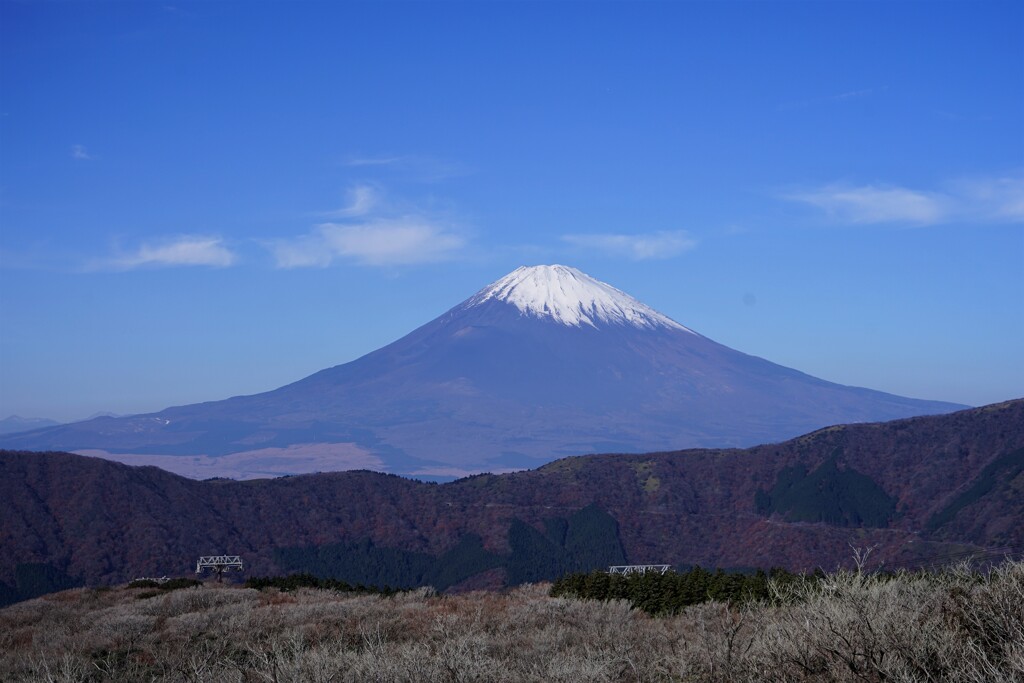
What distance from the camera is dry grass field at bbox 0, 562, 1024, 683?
9.94 m

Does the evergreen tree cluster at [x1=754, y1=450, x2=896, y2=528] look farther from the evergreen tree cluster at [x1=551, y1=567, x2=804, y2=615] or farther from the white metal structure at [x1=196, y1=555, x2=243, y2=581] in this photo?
the evergreen tree cluster at [x1=551, y1=567, x2=804, y2=615]

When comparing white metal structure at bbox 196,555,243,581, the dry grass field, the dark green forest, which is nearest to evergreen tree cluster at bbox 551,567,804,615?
the dry grass field

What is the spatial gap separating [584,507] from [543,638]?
191 feet

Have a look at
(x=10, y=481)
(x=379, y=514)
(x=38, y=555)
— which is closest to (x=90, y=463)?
(x=10, y=481)

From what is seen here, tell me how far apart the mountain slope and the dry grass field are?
40.0 m

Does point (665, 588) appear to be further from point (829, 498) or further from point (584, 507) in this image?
point (829, 498)

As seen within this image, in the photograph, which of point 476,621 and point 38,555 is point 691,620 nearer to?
point 476,621

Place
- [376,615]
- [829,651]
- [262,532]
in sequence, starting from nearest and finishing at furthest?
1. [829,651]
2. [376,615]
3. [262,532]

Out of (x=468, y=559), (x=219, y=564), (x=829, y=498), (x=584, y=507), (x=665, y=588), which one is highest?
(x=665, y=588)

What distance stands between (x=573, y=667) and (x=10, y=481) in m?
64.6

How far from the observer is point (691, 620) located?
1745 centimetres

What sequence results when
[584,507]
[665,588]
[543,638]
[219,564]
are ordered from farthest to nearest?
[584,507] → [219,564] → [665,588] → [543,638]

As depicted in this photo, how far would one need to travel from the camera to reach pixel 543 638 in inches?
605

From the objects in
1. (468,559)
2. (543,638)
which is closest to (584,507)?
(468,559)
